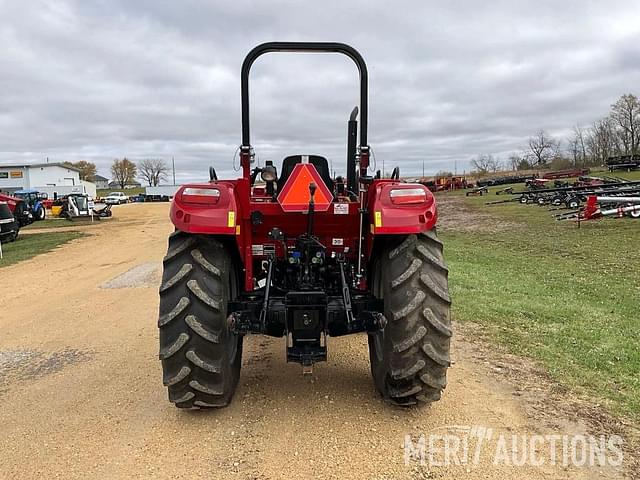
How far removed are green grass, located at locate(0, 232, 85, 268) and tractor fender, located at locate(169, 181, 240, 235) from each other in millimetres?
12391

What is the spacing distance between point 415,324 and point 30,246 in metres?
18.4

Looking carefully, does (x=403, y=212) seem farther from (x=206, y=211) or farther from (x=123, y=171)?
(x=123, y=171)

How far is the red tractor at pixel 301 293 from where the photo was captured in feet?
11.9

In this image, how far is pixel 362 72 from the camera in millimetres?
4184

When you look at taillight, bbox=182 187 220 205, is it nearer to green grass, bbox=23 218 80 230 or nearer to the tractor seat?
the tractor seat

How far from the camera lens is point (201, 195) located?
12.1 ft

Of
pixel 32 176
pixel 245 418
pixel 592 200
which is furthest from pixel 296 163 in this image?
pixel 32 176

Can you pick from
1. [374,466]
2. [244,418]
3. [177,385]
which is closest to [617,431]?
[374,466]

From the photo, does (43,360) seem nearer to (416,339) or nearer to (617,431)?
(416,339)

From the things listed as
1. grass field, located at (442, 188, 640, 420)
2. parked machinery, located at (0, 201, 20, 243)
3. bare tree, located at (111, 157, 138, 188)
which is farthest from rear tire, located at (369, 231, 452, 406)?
bare tree, located at (111, 157, 138, 188)

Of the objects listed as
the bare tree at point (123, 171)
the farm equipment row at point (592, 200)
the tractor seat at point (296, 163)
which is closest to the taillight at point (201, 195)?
the tractor seat at point (296, 163)

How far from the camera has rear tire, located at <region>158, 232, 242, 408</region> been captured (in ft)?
11.9

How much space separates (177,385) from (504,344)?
11.4ft

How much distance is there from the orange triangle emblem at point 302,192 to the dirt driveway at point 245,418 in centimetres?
151
